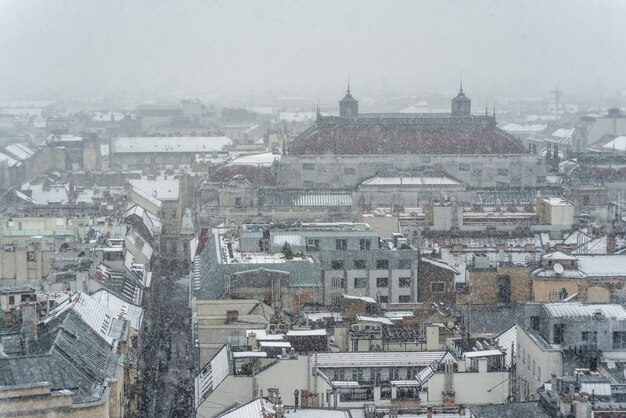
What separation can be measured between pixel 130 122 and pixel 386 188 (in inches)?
4174

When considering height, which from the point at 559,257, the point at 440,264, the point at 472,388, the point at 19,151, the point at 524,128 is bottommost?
the point at 524,128

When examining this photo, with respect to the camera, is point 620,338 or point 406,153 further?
point 406,153

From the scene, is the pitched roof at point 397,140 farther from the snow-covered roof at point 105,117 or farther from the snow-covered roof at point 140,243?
the snow-covered roof at point 105,117

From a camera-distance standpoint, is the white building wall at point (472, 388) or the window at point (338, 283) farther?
the window at point (338, 283)

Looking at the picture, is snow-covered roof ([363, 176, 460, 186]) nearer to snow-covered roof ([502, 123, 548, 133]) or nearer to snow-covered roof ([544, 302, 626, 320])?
snow-covered roof ([544, 302, 626, 320])

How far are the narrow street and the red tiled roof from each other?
50.9 feet

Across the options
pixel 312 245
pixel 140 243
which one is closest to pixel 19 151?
pixel 140 243

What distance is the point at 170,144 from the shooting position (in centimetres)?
11162

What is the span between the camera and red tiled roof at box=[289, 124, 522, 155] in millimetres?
71500

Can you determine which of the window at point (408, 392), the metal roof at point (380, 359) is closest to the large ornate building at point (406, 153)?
the metal roof at point (380, 359)

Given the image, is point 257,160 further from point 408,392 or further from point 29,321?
point 408,392

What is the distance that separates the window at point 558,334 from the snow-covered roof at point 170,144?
259 feet

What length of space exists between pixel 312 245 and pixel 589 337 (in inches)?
584

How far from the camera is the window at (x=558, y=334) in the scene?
31.4 meters
